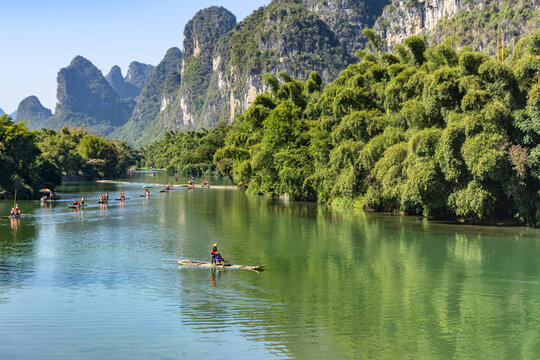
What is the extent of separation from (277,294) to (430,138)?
2651cm

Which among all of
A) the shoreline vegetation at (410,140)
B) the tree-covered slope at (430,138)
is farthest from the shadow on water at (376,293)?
the shoreline vegetation at (410,140)

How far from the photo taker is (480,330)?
62.8ft

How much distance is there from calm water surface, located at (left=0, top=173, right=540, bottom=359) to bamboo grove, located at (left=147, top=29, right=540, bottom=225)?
354 centimetres

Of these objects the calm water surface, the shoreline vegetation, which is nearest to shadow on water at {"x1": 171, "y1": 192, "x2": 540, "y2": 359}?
the calm water surface

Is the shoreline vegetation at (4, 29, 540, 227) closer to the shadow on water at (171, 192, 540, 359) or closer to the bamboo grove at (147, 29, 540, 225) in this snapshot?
the bamboo grove at (147, 29, 540, 225)

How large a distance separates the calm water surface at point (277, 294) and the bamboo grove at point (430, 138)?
3.54m

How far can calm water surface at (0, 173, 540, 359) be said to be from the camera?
57.7ft

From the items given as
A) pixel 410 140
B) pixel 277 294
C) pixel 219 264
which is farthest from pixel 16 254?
pixel 410 140

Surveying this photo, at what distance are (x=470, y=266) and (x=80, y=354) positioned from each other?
21764 millimetres

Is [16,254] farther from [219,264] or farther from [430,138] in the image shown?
[430,138]

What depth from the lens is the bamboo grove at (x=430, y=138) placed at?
1634 inches

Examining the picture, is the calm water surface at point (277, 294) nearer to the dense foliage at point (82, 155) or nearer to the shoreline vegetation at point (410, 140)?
the shoreline vegetation at point (410, 140)

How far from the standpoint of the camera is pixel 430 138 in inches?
1778

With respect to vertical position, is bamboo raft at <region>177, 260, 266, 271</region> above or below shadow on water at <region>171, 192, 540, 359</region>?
above
